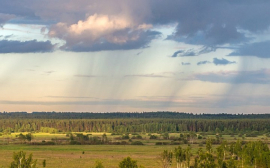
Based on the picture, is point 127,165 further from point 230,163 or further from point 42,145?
point 42,145

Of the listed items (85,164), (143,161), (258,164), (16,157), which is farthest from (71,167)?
(258,164)

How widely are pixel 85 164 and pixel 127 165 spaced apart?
1772 inches

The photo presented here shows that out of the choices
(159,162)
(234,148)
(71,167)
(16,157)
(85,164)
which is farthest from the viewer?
(234,148)

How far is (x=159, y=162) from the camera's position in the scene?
4596 inches

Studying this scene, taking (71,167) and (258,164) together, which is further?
(258,164)

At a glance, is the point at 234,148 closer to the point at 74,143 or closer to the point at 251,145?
the point at 251,145

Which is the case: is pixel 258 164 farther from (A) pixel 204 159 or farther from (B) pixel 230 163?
(A) pixel 204 159

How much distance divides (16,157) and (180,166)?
5368 centimetres

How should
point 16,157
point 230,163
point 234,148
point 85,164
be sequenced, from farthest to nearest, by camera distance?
point 234,148
point 85,164
point 230,163
point 16,157

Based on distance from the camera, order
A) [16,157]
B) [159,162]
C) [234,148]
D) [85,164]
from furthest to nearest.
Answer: [234,148], [159,162], [85,164], [16,157]

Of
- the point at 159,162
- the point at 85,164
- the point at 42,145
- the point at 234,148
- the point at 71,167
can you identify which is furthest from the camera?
the point at 42,145

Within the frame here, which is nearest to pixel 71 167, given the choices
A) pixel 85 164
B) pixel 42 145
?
pixel 85 164

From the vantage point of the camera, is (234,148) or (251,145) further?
(234,148)

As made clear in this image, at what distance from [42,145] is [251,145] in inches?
3945
